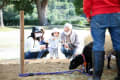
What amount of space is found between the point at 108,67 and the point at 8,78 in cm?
209

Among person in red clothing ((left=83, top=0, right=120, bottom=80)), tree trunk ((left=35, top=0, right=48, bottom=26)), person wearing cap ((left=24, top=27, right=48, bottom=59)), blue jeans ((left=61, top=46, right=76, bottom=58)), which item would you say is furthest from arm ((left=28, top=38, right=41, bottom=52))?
tree trunk ((left=35, top=0, right=48, bottom=26))

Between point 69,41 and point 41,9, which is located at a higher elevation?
point 41,9

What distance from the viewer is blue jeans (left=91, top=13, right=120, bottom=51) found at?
2426 millimetres

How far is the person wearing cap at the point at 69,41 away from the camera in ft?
17.9

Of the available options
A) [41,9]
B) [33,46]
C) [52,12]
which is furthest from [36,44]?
[52,12]

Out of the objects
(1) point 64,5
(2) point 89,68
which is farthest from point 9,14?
(2) point 89,68

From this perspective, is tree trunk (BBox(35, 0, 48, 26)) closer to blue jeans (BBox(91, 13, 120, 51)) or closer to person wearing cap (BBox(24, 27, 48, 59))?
person wearing cap (BBox(24, 27, 48, 59))

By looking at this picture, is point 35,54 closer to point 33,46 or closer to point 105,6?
point 33,46

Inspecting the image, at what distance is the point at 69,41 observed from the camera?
5496 mm

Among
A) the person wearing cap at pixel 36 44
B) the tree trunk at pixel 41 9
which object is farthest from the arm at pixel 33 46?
the tree trunk at pixel 41 9

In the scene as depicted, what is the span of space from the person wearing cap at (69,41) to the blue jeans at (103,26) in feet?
9.64

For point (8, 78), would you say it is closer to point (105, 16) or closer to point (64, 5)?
point (105, 16)

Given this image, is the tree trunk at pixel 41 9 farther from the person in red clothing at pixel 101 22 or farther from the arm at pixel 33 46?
the person in red clothing at pixel 101 22

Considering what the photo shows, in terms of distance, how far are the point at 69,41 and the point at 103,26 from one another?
10.1 ft
